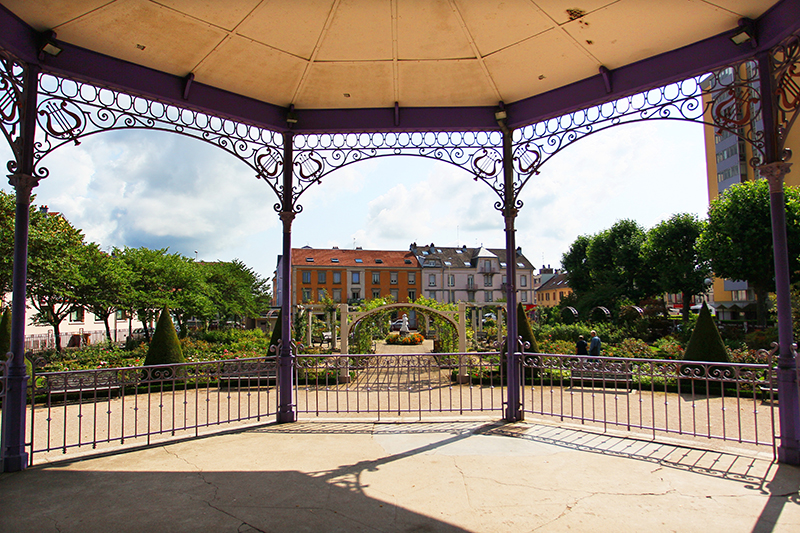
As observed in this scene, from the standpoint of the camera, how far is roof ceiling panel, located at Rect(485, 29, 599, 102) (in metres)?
5.12

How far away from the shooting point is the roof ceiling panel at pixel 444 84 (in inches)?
221

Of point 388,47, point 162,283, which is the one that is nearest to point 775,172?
point 388,47

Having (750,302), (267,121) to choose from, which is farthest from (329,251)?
(267,121)

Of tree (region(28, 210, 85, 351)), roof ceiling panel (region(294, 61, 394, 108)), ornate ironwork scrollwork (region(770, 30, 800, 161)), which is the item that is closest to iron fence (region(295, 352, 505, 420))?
roof ceiling panel (region(294, 61, 394, 108))

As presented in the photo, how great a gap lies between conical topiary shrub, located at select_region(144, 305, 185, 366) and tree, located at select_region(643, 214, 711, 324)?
29276 mm

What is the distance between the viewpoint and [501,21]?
185 inches

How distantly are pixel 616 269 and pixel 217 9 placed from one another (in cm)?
3522

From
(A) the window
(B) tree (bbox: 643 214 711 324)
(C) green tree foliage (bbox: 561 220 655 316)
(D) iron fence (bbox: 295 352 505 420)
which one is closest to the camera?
(D) iron fence (bbox: 295 352 505 420)

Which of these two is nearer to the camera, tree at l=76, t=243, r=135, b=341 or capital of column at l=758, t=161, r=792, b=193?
capital of column at l=758, t=161, r=792, b=193

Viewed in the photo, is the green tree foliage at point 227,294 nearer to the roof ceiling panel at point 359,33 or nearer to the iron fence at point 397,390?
the iron fence at point 397,390

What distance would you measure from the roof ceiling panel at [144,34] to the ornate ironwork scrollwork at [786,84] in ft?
18.8

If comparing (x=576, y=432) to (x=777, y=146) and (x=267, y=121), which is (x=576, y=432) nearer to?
(x=777, y=146)

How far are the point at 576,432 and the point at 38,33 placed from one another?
25.7ft

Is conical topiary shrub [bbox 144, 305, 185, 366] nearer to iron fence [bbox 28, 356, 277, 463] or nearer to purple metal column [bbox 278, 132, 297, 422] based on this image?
iron fence [bbox 28, 356, 277, 463]
